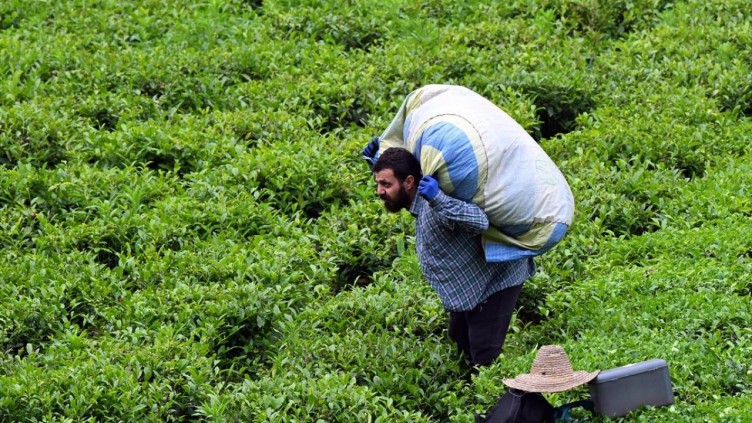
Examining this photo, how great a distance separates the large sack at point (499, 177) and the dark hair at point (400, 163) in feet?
0.21

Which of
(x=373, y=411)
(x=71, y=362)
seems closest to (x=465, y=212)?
(x=373, y=411)

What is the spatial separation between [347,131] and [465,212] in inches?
129

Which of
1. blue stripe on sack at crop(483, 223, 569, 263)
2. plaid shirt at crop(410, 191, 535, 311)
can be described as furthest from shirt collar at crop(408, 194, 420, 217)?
blue stripe on sack at crop(483, 223, 569, 263)

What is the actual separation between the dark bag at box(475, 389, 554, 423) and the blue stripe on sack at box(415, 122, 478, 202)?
3.15 ft

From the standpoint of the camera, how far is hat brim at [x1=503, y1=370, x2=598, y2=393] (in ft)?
18.3

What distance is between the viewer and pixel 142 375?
21.1 ft

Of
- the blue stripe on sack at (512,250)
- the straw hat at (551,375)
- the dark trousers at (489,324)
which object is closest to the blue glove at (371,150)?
the blue stripe on sack at (512,250)

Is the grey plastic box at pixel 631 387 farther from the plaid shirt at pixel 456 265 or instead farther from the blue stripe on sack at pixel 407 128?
the blue stripe on sack at pixel 407 128

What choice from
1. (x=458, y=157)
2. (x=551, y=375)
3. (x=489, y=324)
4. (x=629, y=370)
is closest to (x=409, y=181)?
(x=458, y=157)

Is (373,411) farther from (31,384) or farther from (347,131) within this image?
(347,131)

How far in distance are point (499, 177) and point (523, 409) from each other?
1.09 meters

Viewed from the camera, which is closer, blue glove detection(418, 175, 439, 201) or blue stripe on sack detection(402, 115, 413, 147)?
blue glove detection(418, 175, 439, 201)

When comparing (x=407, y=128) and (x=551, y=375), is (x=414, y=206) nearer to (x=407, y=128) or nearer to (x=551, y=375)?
(x=407, y=128)

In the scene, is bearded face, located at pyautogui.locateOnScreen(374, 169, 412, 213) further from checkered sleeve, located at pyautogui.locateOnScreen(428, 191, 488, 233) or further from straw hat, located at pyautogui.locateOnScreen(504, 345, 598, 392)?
straw hat, located at pyautogui.locateOnScreen(504, 345, 598, 392)
